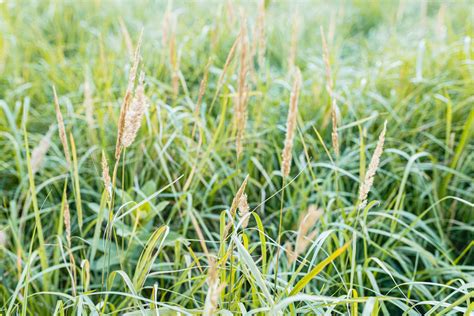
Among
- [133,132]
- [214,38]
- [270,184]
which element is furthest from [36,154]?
[214,38]

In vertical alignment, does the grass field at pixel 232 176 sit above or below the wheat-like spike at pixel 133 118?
below

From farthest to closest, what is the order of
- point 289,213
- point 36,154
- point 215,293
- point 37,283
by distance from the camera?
point 289,213 < point 37,283 < point 36,154 < point 215,293

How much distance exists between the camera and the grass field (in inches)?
49.6

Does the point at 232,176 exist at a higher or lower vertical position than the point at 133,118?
lower

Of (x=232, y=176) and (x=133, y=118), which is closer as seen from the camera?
(x=133, y=118)

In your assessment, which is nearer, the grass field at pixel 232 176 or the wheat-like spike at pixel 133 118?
the wheat-like spike at pixel 133 118

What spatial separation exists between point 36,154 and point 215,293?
708 millimetres

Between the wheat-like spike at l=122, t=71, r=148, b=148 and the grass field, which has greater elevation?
the wheat-like spike at l=122, t=71, r=148, b=148

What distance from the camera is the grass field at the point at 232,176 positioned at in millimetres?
1259

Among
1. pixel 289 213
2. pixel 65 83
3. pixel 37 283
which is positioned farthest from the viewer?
pixel 65 83

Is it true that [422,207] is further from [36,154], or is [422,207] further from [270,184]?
[36,154]

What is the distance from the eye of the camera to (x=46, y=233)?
1.81 m

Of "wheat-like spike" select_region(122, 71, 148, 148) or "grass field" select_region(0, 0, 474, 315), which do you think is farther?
"grass field" select_region(0, 0, 474, 315)

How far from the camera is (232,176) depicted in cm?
174
